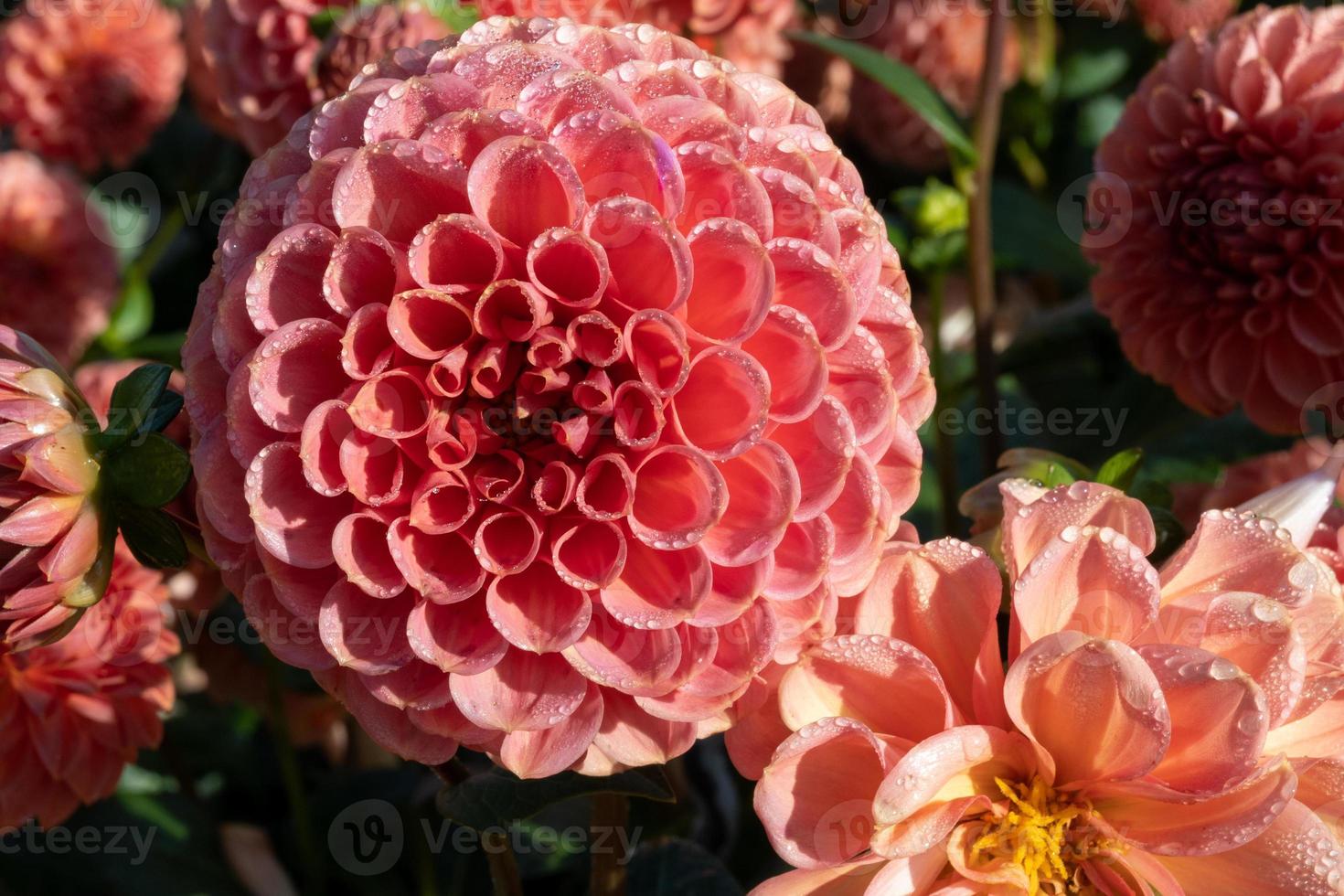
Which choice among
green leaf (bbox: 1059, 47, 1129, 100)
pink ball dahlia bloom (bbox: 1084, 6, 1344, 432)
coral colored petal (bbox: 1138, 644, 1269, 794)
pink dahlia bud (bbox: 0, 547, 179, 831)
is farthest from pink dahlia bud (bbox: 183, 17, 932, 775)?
green leaf (bbox: 1059, 47, 1129, 100)

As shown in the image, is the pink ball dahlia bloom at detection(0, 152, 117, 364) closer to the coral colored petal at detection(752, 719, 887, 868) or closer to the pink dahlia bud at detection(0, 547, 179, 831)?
the pink dahlia bud at detection(0, 547, 179, 831)

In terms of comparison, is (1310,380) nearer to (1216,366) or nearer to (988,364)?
(1216,366)

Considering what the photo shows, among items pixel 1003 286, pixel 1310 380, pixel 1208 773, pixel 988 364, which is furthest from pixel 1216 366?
pixel 1003 286

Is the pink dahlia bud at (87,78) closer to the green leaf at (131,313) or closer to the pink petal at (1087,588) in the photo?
the green leaf at (131,313)

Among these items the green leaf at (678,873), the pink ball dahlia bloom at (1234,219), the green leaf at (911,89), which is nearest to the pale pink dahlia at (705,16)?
the green leaf at (911,89)

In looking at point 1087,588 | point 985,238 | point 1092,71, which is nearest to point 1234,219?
point 985,238

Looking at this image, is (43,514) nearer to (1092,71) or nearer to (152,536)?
(152,536)
